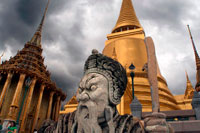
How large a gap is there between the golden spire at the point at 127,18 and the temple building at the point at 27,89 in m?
13.2

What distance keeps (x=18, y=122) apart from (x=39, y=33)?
16.2 metres

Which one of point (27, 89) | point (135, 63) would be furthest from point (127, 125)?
point (27, 89)

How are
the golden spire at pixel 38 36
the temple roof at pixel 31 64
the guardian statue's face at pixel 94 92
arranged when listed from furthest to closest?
the golden spire at pixel 38 36 → the temple roof at pixel 31 64 → the guardian statue's face at pixel 94 92

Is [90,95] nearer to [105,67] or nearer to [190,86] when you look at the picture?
[105,67]

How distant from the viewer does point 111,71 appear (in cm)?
271

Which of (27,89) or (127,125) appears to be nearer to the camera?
(127,125)

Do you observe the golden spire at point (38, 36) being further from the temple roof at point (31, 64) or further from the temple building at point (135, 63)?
the temple building at point (135, 63)

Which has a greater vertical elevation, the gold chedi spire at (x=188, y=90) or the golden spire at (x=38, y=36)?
the golden spire at (x=38, y=36)

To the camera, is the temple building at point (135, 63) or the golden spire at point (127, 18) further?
the golden spire at point (127, 18)

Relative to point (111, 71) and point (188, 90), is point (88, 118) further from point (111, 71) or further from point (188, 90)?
point (188, 90)

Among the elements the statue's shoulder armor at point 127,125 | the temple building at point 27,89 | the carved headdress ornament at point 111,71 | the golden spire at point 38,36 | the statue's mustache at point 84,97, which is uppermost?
the golden spire at point 38,36

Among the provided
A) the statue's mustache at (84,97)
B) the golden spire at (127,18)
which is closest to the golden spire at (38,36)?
the golden spire at (127,18)

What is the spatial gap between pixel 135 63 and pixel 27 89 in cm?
1435

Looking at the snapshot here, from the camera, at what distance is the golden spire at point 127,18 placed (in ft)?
80.6
